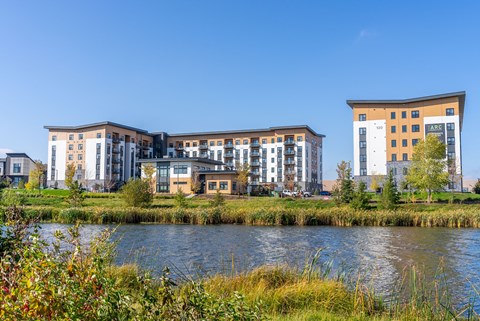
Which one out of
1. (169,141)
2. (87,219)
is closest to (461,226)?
(87,219)

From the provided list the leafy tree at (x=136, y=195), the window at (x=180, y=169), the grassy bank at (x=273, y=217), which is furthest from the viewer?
the window at (x=180, y=169)

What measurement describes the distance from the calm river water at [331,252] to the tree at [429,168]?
61.8 feet

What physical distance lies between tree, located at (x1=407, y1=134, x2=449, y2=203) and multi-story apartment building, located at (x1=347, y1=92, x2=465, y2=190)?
1212 cm

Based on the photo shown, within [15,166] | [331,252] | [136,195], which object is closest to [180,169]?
[136,195]

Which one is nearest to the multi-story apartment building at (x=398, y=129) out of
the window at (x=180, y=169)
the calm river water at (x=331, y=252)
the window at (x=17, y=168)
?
the window at (x=180, y=169)

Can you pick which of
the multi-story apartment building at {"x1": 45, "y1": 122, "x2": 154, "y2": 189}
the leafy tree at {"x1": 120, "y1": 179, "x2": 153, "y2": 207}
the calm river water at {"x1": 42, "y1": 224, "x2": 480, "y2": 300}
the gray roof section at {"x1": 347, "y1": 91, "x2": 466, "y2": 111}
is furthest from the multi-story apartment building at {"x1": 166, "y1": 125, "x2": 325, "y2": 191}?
the calm river water at {"x1": 42, "y1": 224, "x2": 480, "y2": 300}

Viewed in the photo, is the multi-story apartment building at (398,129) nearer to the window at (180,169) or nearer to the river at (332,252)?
the window at (180,169)

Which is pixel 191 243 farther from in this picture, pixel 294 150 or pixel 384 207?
pixel 294 150

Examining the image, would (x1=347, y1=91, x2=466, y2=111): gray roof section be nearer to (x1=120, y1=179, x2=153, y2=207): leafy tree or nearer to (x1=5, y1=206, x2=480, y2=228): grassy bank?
(x1=5, y1=206, x2=480, y2=228): grassy bank

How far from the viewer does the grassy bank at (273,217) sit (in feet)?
101

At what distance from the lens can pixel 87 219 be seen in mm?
32719

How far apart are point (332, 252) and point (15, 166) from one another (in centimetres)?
8879

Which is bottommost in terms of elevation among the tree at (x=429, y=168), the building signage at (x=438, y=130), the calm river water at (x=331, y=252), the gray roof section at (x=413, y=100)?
the calm river water at (x=331, y=252)

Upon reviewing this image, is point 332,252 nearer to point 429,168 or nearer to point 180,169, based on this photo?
point 429,168
